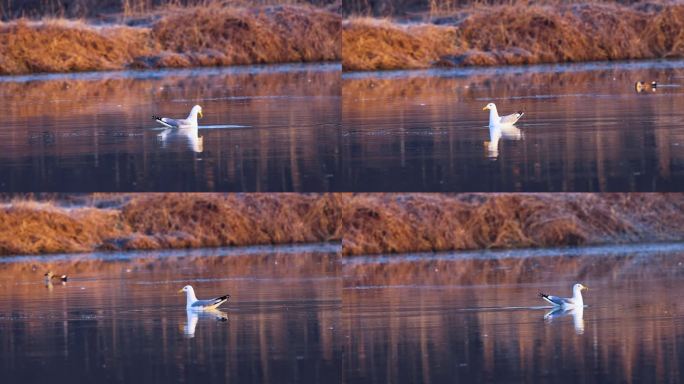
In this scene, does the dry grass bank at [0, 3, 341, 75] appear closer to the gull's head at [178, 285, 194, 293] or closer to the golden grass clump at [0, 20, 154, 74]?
the golden grass clump at [0, 20, 154, 74]

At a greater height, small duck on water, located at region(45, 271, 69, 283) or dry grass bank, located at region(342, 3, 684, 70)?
dry grass bank, located at region(342, 3, 684, 70)

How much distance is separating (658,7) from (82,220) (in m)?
13.3

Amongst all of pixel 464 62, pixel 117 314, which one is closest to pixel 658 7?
pixel 464 62

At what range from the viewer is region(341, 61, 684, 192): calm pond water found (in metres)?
17.0

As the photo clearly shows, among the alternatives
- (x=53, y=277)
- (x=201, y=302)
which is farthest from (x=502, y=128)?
(x=53, y=277)

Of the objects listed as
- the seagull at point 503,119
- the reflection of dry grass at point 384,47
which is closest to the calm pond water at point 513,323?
the seagull at point 503,119

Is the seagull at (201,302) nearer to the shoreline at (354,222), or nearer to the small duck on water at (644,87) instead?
A: the shoreline at (354,222)

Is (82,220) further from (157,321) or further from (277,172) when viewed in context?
(157,321)

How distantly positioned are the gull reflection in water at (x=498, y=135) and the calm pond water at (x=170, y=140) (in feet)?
5.61

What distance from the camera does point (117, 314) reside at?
16.4 metres

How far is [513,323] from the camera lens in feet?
50.0

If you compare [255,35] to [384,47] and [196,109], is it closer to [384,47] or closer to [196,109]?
Result: [384,47]

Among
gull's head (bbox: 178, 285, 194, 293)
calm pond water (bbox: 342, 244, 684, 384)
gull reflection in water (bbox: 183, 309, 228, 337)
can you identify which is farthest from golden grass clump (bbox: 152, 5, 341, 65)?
gull reflection in water (bbox: 183, 309, 228, 337)

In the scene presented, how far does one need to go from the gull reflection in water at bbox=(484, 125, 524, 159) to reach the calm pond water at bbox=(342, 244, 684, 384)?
1511 mm
